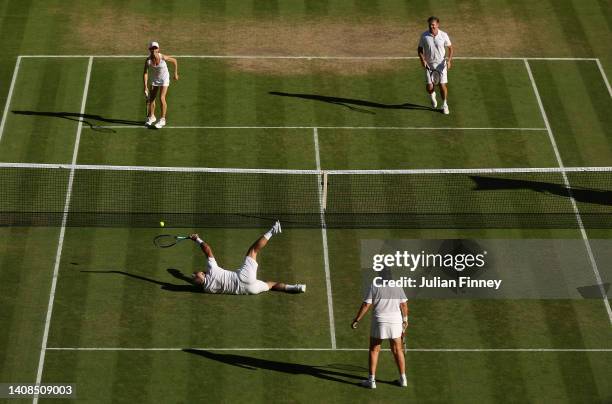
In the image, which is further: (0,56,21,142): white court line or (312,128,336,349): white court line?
(0,56,21,142): white court line

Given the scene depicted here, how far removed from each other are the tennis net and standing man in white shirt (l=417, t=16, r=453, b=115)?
3.18 m

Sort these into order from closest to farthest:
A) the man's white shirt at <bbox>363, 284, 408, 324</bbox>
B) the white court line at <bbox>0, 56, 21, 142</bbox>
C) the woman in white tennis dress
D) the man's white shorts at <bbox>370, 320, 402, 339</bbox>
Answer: the man's white shirt at <bbox>363, 284, 408, 324</bbox>
the man's white shorts at <bbox>370, 320, 402, 339</bbox>
the woman in white tennis dress
the white court line at <bbox>0, 56, 21, 142</bbox>

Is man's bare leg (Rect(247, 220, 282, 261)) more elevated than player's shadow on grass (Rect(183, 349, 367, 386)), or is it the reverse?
man's bare leg (Rect(247, 220, 282, 261))

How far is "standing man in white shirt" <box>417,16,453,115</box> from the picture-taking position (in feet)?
129

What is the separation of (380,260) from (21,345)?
7990mm

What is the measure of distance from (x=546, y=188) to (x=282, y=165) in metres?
6.27

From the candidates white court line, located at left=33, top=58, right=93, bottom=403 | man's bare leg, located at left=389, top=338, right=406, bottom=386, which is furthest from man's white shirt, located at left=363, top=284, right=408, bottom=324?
white court line, located at left=33, top=58, right=93, bottom=403

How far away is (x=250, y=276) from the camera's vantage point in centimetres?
3241

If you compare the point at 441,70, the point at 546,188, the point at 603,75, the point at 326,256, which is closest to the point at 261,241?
the point at 326,256

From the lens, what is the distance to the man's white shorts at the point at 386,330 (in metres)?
29.0

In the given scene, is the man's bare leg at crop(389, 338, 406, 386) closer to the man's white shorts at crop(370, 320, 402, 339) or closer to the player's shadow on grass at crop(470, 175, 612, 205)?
the man's white shorts at crop(370, 320, 402, 339)

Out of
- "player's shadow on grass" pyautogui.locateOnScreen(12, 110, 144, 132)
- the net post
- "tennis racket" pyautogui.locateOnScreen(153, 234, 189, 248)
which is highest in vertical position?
"player's shadow on grass" pyautogui.locateOnScreen(12, 110, 144, 132)

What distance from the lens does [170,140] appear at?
38844 mm

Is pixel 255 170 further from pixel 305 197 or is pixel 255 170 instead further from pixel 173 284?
pixel 173 284
